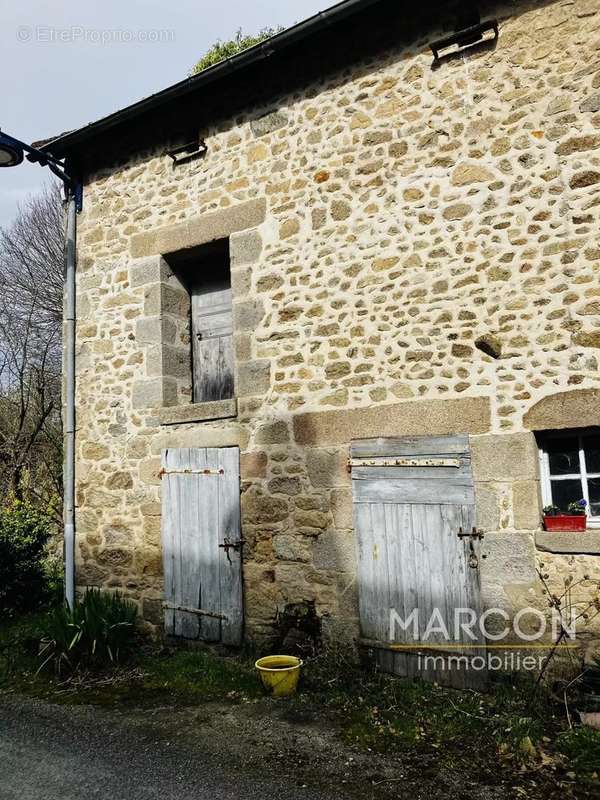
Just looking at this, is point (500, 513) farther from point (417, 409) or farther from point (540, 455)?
point (417, 409)

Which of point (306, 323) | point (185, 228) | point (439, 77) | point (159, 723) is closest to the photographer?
point (159, 723)

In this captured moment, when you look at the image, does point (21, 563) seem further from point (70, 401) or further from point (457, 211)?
point (457, 211)

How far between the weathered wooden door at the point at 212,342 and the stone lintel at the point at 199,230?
1.74 ft

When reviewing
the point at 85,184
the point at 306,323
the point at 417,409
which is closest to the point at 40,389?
the point at 85,184

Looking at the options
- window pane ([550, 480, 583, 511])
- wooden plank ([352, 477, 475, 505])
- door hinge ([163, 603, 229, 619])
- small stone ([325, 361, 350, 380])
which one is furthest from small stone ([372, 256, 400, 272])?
door hinge ([163, 603, 229, 619])

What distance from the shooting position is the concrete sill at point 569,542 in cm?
386

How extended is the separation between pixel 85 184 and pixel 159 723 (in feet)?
18.0

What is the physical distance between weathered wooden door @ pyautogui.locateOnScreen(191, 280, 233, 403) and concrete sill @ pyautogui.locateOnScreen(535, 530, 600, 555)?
10.2 ft

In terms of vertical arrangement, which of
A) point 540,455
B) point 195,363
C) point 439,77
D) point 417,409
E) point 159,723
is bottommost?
point 159,723

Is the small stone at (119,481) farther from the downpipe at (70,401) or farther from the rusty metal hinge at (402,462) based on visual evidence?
the rusty metal hinge at (402,462)

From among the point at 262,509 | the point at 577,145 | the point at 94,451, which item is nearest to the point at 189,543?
the point at 262,509

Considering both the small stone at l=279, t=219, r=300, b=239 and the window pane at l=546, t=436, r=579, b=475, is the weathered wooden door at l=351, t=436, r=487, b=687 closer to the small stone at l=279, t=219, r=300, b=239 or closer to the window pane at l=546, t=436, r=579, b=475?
the window pane at l=546, t=436, r=579, b=475

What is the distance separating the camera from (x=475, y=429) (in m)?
4.30

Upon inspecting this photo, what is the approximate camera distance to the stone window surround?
17.6 feet
